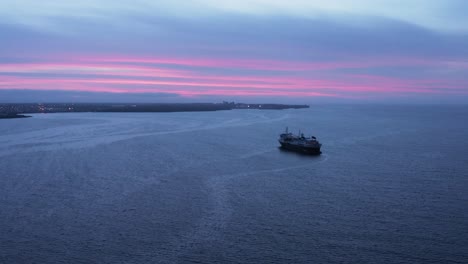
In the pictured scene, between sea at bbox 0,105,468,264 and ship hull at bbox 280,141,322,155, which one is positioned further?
ship hull at bbox 280,141,322,155

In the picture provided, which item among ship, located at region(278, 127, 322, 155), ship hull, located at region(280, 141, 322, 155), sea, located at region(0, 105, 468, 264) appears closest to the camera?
sea, located at region(0, 105, 468, 264)

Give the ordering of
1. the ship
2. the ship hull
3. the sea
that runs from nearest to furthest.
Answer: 1. the sea
2. the ship hull
3. the ship

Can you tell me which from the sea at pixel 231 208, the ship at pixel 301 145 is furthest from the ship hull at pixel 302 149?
the sea at pixel 231 208

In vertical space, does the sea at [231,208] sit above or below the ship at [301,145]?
below

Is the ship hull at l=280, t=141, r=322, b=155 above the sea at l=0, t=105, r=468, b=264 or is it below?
above

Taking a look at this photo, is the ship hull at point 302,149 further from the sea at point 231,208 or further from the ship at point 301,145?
the sea at point 231,208

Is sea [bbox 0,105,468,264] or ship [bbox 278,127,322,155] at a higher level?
ship [bbox 278,127,322,155]

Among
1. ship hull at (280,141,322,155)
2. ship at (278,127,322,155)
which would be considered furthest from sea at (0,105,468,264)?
ship at (278,127,322,155)

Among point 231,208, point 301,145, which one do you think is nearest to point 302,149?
point 301,145

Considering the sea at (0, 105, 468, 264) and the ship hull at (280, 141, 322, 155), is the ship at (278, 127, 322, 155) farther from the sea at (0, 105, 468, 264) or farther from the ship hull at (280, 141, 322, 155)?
the sea at (0, 105, 468, 264)

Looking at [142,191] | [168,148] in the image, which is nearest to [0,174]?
[142,191]
